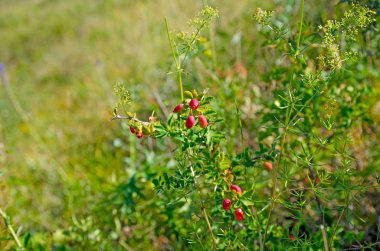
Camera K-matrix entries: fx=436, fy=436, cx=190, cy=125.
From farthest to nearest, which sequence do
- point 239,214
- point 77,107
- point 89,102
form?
point 77,107
point 89,102
point 239,214

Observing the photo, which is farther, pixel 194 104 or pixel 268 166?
pixel 268 166

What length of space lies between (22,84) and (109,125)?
A: 12.5 feet

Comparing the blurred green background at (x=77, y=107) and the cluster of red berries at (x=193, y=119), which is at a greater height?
the cluster of red berries at (x=193, y=119)

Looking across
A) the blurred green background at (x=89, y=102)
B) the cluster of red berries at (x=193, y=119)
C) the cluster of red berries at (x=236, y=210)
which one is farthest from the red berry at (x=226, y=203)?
the blurred green background at (x=89, y=102)

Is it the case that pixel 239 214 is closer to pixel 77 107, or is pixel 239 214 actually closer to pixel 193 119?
pixel 193 119

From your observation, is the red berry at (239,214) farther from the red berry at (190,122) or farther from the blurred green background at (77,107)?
the blurred green background at (77,107)

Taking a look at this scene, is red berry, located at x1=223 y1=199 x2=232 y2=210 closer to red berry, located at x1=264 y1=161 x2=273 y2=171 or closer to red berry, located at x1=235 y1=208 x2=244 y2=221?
red berry, located at x1=235 y1=208 x2=244 y2=221

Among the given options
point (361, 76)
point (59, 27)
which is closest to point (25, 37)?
point (59, 27)

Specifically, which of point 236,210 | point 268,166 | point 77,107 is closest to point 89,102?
point 77,107

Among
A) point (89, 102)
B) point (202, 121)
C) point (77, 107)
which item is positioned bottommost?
point (77, 107)

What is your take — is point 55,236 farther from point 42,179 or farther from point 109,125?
point 109,125

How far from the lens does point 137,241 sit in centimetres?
203

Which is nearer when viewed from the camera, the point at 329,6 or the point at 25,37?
the point at 329,6

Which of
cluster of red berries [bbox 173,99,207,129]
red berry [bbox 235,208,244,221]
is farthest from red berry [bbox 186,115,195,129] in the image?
red berry [bbox 235,208,244,221]
